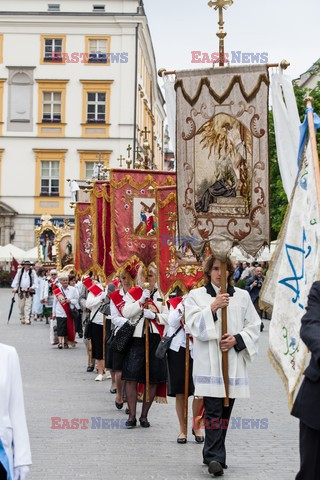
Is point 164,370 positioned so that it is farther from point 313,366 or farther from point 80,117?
point 80,117

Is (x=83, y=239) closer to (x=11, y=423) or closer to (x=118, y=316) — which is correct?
(x=118, y=316)

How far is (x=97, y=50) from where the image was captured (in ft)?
194

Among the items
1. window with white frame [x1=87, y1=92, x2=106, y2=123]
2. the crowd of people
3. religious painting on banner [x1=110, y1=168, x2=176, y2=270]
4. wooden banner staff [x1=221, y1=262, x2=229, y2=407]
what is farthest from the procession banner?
window with white frame [x1=87, y1=92, x2=106, y2=123]

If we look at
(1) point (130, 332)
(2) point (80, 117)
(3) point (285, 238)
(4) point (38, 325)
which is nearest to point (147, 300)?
(1) point (130, 332)

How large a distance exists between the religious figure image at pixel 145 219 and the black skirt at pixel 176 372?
3737 millimetres

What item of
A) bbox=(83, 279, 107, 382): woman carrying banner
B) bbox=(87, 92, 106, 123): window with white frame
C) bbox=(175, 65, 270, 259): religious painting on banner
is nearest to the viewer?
bbox=(175, 65, 270, 259): religious painting on banner

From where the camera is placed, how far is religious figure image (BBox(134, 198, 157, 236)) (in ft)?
45.8

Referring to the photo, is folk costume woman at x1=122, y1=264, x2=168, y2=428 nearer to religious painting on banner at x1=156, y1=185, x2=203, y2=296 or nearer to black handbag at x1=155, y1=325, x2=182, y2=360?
religious painting on banner at x1=156, y1=185, x2=203, y2=296

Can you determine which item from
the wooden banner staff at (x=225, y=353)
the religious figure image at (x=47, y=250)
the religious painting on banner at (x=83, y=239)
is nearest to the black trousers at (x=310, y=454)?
the wooden banner staff at (x=225, y=353)

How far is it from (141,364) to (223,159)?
2485 mm

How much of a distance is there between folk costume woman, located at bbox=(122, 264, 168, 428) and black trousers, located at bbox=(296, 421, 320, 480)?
5839 mm

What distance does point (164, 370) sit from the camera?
37.4 ft

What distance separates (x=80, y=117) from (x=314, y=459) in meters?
54.9

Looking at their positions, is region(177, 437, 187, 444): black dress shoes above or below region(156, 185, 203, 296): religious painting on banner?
below
